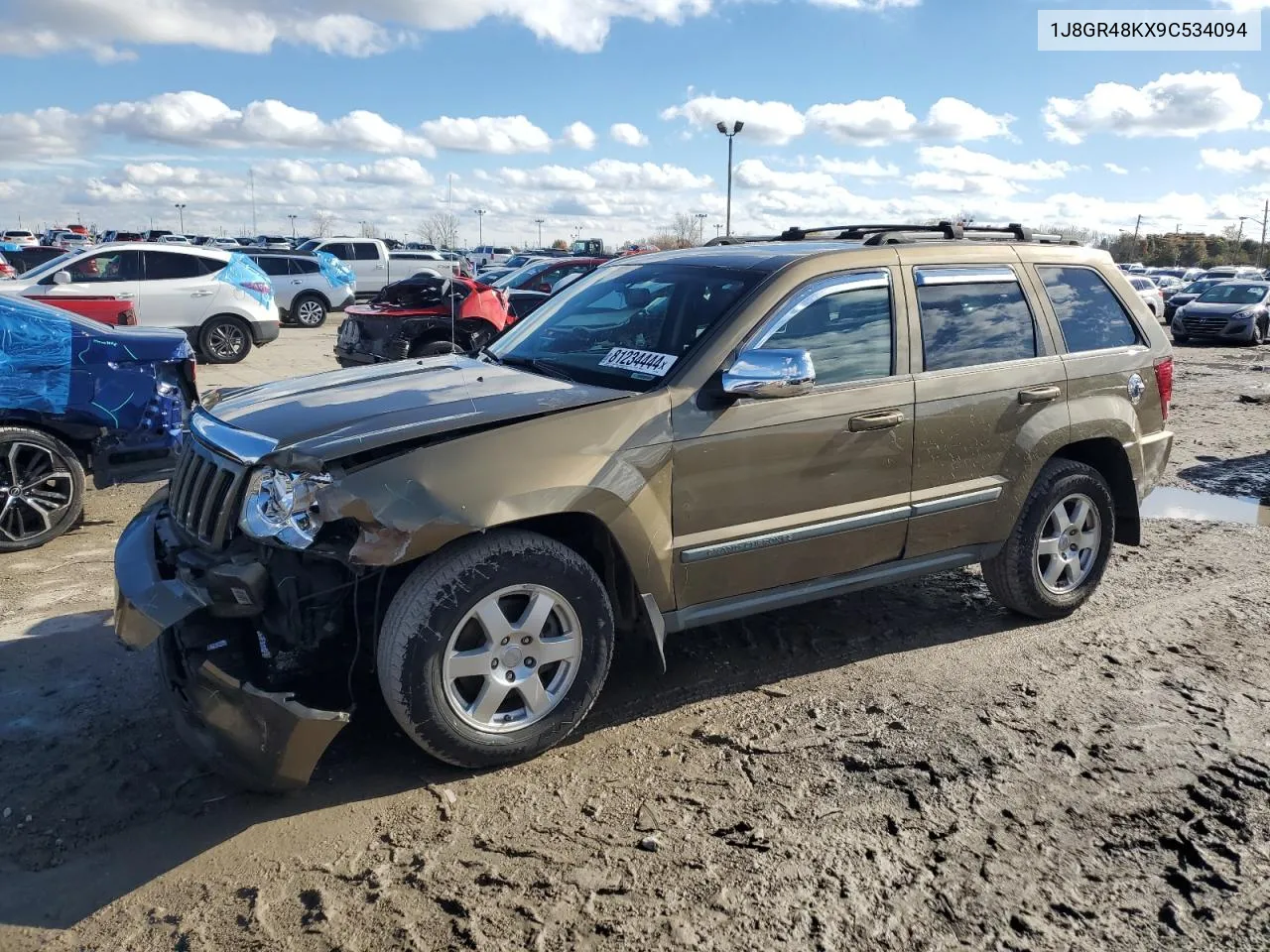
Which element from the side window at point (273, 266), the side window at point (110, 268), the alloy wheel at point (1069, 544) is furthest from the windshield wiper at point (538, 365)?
the side window at point (273, 266)

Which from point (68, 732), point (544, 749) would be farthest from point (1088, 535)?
point (68, 732)

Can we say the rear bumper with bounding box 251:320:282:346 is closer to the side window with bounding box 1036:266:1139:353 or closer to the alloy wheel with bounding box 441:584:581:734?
the side window with bounding box 1036:266:1139:353

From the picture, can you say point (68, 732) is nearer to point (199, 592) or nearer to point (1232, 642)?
point (199, 592)

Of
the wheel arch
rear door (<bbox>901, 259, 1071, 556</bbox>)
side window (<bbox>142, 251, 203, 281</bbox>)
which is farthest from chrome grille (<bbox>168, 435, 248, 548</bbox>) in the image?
side window (<bbox>142, 251, 203, 281</bbox>)

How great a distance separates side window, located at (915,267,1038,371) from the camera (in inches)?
176

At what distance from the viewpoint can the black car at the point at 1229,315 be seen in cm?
2381

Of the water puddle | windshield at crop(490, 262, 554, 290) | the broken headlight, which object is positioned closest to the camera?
the broken headlight

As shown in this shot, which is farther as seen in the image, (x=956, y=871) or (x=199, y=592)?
(x=199, y=592)

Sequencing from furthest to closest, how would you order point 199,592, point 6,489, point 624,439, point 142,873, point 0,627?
point 6,489
point 0,627
point 624,439
point 199,592
point 142,873

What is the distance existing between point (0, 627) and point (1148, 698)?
17.2 ft

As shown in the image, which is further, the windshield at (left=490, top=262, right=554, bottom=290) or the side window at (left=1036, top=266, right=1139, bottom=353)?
the windshield at (left=490, top=262, right=554, bottom=290)

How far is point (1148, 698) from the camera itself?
424cm

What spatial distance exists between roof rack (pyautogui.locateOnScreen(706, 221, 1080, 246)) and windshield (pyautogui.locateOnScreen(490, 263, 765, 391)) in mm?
827

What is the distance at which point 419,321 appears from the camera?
472 inches
